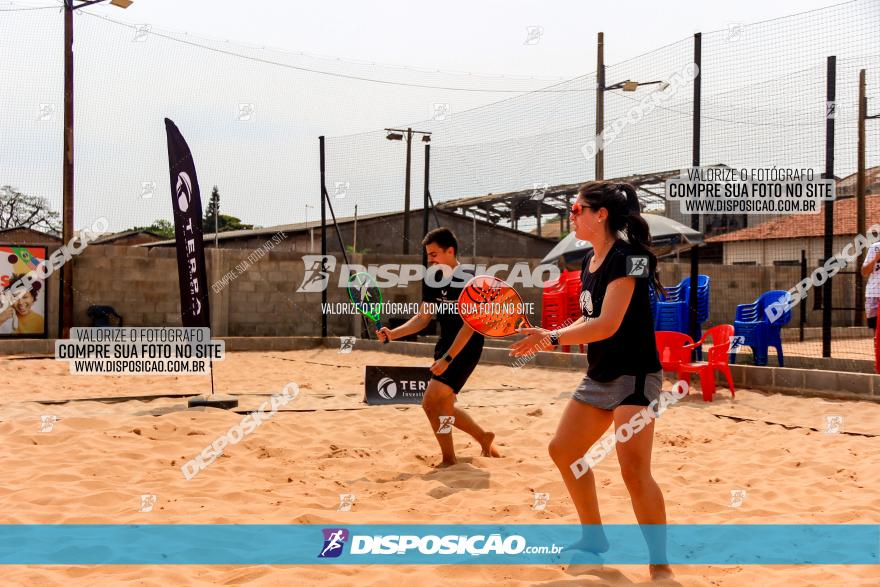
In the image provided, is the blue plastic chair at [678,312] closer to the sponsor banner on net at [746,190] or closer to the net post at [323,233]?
the sponsor banner on net at [746,190]

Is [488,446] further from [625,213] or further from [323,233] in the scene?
[323,233]

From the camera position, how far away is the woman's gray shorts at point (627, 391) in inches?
122

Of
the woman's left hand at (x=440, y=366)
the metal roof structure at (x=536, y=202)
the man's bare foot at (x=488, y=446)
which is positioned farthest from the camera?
the metal roof structure at (x=536, y=202)

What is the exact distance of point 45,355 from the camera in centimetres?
1312

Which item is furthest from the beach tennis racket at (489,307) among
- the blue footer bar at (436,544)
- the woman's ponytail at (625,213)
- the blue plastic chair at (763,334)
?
the blue plastic chair at (763,334)

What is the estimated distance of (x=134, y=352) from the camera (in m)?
12.4

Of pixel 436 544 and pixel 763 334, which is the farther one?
pixel 763 334

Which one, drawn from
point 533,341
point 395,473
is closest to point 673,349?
point 395,473

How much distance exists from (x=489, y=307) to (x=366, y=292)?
35.8 ft

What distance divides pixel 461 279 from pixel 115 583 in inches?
112

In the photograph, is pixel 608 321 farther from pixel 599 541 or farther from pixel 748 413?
pixel 748 413

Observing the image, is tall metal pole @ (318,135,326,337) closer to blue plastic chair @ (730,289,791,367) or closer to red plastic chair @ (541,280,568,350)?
red plastic chair @ (541,280,568,350)

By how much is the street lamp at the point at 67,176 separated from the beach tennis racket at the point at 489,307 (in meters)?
11.7

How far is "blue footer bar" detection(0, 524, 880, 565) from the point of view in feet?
10.9
